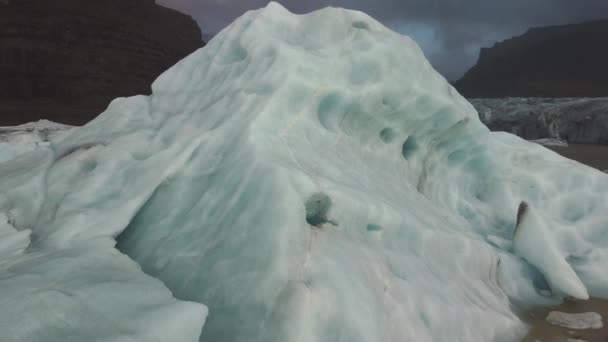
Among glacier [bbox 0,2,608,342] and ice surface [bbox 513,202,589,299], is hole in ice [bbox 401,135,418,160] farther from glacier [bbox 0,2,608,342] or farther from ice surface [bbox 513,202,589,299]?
ice surface [bbox 513,202,589,299]

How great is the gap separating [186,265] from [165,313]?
0.55m

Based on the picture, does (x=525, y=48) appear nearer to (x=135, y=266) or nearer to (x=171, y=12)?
(x=171, y=12)

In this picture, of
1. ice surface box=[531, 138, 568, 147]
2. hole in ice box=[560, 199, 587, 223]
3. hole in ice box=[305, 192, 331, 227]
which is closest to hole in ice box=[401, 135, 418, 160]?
hole in ice box=[560, 199, 587, 223]

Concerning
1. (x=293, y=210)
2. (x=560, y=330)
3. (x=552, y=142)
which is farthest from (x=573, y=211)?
(x=552, y=142)

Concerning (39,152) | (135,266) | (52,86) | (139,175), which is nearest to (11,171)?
(39,152)

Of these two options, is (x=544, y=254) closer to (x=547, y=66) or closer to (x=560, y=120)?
(x=560, y=120)

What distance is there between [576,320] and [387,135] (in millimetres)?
1951

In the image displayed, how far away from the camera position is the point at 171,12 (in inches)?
1358

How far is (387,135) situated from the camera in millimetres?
3848

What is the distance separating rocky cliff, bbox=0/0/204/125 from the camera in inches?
953

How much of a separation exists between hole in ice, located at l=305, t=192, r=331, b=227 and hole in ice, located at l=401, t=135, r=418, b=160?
6.71ft

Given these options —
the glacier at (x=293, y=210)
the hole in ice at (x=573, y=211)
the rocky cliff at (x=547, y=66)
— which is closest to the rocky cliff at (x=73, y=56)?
the glacier at (x=293, y=210)

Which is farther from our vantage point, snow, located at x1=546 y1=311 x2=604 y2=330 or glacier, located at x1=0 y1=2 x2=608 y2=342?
snow, located at x1=546 y1=311 x2=604 y2=330

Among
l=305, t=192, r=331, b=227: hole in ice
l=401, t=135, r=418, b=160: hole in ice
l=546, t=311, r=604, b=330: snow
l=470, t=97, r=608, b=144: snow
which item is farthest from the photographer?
l=470, t=97, r=608, b=144: snow
